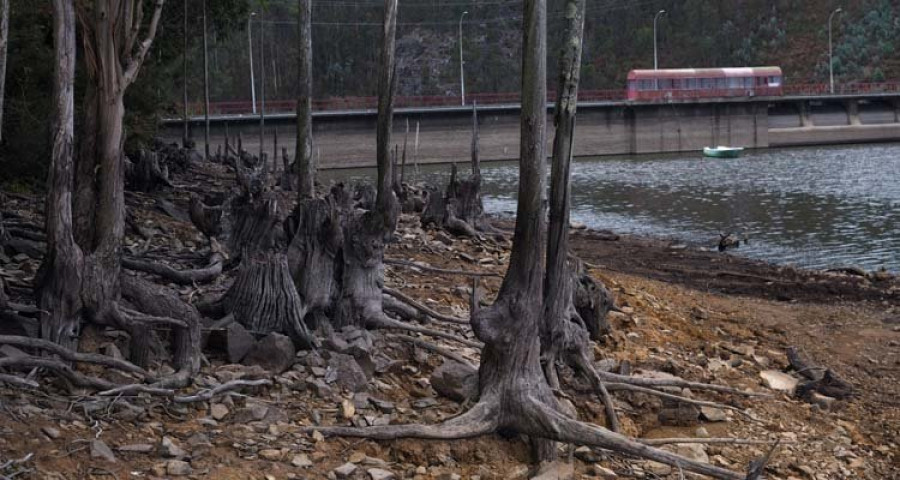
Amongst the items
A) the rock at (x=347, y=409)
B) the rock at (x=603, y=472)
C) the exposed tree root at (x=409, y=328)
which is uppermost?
the exposed tree root at (x=409, y=328)

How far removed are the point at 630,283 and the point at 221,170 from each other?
18271 millimetres

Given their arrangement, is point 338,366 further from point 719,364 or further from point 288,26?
point 288,26

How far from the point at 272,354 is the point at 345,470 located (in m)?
1.63

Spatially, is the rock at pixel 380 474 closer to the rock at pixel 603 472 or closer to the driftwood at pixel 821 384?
the rock at pixel 603 472

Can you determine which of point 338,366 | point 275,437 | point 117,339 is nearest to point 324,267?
point 338,366

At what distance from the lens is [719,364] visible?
10062mm

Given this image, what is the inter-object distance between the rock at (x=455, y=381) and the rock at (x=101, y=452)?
97.1 inches

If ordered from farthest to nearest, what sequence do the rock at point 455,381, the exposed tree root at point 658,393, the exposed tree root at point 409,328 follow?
the exposed tree root at point 409,328 < the exposed tree root at point 658,393 < the rock at point 455,381

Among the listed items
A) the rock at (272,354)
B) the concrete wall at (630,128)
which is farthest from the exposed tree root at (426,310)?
the concrete wall at (630,128)

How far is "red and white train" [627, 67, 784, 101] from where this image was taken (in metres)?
71.6

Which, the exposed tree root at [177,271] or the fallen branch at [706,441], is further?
the exposed tree root at [177,271]

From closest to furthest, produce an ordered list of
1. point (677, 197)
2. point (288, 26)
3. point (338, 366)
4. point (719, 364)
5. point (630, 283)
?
point (338, 366), point (719, 364), point (630, 283), point (677, 197), point (288, 26)

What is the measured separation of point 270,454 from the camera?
20.9ft

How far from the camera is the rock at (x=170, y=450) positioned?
6086 mm
